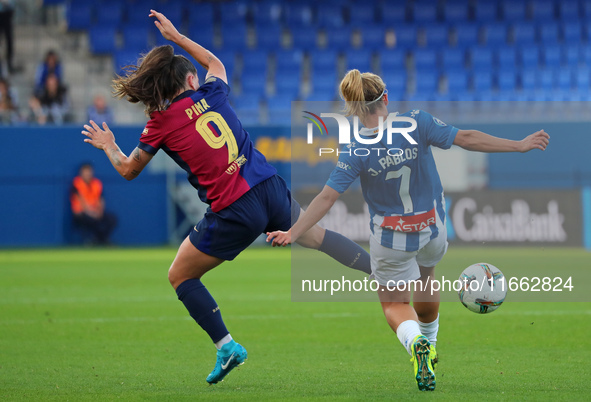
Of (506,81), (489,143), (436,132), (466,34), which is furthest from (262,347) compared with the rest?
(466,34)

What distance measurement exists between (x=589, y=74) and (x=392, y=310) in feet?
65.8

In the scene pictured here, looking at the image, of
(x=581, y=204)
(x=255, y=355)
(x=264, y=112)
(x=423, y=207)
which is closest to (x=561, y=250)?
(x=581, y=204)

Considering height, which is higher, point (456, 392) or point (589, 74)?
point (589, 74)

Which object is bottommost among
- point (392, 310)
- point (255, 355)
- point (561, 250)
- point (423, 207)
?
point (561, 250)

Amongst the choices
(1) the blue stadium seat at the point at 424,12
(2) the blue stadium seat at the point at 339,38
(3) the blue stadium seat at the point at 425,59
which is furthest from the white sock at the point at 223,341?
(1) the blue stadium seat at the point at 424,12

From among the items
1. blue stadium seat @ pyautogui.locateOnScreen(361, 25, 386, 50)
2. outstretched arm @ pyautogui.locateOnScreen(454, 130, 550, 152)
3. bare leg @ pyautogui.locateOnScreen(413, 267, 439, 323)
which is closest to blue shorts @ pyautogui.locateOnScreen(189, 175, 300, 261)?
bare leg @ pyautogui.locateOnScreen(413, 267, 439, 323)

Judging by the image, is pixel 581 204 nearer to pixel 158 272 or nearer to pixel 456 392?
pixel 158 272

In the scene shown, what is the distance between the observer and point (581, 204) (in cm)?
1762

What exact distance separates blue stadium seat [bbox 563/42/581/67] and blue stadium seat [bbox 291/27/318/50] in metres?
7.22

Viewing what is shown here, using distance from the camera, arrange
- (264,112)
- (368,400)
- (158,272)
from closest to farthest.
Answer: (368,400) < (158,272) < (264,112)

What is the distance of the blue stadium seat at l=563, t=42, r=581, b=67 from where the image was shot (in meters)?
24.1

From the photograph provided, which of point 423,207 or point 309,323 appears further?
point 309,323

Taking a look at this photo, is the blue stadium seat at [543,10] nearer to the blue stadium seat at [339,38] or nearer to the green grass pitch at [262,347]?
the blue stadium seat at [339,38]

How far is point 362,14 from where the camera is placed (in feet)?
85.5
